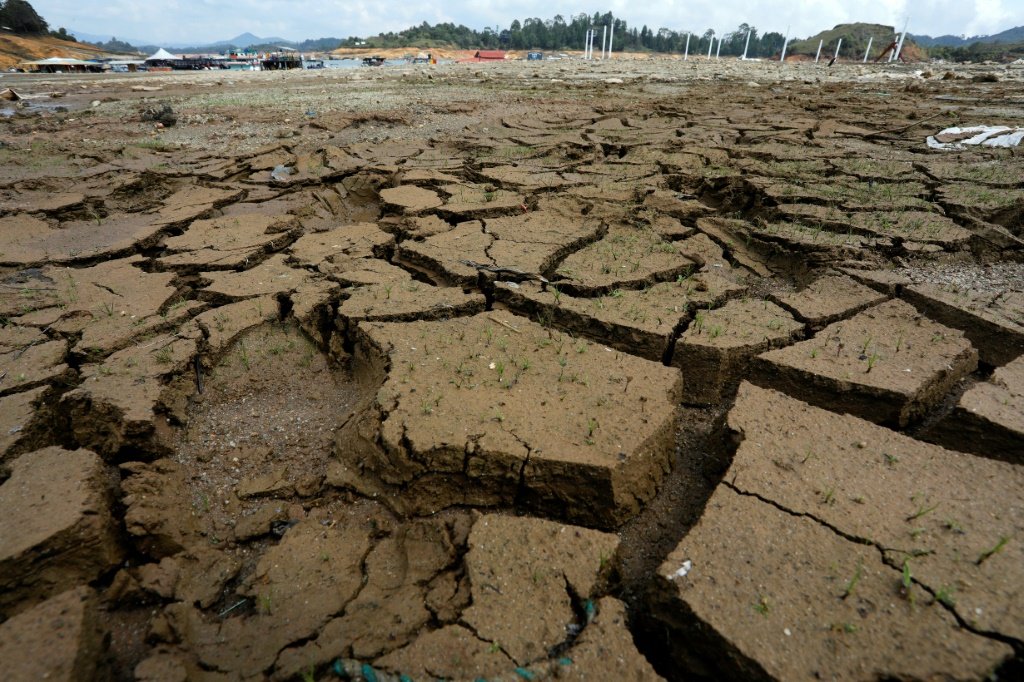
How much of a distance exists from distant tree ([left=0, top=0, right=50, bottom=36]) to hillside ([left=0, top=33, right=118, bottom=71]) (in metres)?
0.70

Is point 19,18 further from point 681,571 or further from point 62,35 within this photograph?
point 681,571

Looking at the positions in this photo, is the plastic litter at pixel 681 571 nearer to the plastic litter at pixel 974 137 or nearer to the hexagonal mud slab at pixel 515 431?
the hexagonal mud slab at pixel 515 431

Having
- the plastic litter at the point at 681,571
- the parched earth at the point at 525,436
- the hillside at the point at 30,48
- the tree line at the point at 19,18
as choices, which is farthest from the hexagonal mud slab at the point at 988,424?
the tree line at the point at 19,18

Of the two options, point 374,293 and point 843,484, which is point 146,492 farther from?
point 843,484

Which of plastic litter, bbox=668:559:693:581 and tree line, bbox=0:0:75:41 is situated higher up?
tree line, bbox=0:0:75:41

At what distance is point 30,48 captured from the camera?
111 feet

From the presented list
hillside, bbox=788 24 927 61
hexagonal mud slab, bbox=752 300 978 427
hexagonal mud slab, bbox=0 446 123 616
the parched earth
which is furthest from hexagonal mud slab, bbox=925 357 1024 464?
hillside, bbox=788 24 927 61

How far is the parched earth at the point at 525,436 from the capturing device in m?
1.19

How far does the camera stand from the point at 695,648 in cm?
116

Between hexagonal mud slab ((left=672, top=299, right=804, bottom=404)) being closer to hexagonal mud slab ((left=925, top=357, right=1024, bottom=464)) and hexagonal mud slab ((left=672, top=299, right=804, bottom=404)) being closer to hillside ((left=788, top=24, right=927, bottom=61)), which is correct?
hexagonal mud slab ((left=925, top=357, right=1024, bottom=464))

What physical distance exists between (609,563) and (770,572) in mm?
392

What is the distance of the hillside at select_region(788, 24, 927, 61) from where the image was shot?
44.6 m

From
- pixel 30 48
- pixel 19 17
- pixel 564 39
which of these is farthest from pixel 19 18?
pixel 564 39

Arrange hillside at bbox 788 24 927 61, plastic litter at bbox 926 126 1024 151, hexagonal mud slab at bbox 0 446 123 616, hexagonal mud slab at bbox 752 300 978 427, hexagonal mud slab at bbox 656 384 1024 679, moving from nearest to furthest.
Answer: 1. hexagonal mud slab at bbox 656 384 1024 679
2. hexagonal mud slab at bbox 0 446 123 616
3. hexagonal mud slab at bbox 752 300 978 427
4. plastic litter at bbox 926 126 1024 151
5. hillside at bbox 788 24 927 61
